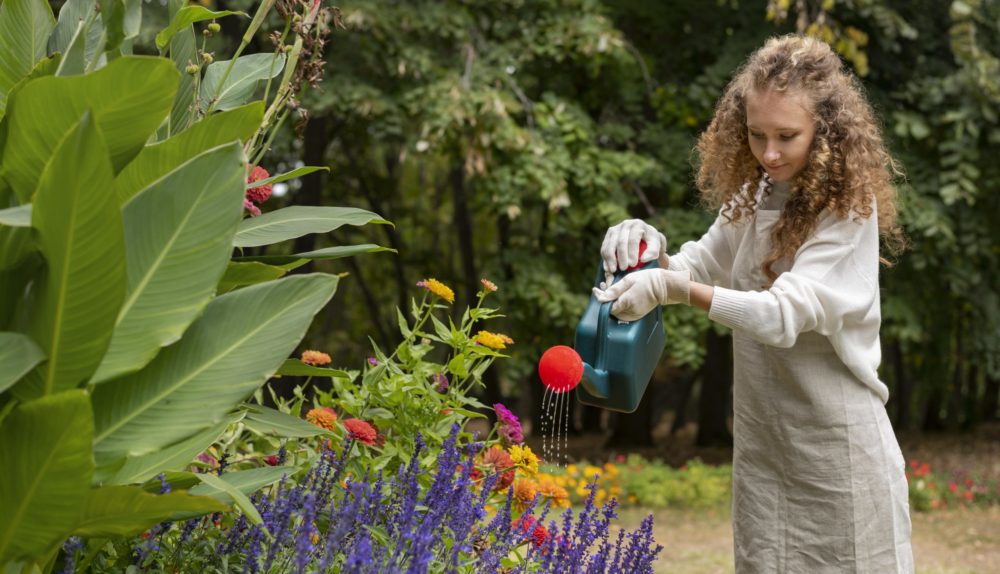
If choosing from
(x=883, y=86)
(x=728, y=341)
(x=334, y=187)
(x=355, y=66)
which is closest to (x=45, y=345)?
(x=355, y=66)

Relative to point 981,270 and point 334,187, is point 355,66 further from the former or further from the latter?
point 981,270

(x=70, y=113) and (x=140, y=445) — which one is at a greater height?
(x=70, y=113)

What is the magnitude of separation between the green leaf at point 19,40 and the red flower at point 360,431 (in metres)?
0.93

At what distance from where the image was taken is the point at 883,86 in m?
8.48

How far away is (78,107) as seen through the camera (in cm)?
150

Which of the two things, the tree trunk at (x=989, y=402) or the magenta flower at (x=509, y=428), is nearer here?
the magenta flower at (x=509, y=428)

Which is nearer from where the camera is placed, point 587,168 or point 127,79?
point 127,79

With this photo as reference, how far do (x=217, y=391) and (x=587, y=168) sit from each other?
601cm

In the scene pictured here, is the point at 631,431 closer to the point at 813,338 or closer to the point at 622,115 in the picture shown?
the point at 622,115

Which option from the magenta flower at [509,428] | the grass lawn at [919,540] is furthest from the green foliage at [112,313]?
the grass lawn at [919,540]

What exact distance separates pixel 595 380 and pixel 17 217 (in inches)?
46.2

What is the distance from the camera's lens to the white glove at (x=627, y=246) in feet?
7.22

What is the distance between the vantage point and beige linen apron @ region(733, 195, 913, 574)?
2176 mm

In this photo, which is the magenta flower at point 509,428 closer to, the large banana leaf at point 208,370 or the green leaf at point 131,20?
the large banana leaf at point 208,370
